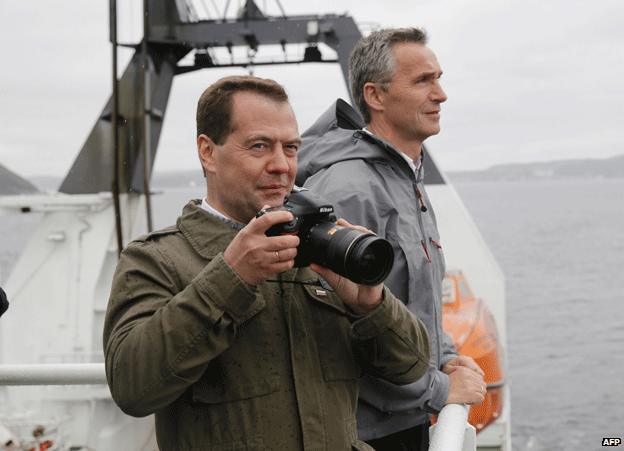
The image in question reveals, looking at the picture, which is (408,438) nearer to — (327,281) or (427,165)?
(327,281)

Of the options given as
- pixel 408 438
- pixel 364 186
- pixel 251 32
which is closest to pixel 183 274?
pixel 364 186

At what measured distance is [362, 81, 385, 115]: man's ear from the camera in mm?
2148

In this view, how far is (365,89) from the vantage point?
2184 millimetres

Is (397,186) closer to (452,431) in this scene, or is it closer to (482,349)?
(452,431)

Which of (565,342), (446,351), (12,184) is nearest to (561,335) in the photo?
(565,342)

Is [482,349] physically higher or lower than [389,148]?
lower

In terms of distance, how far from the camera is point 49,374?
1.98m

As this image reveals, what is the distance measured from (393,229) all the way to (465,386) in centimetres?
39

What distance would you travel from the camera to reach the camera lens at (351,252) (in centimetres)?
134

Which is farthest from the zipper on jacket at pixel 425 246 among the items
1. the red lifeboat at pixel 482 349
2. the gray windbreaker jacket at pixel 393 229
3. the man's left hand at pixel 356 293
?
the red lifeboat at pixel 482 349

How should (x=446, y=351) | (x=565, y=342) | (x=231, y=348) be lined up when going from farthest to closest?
(x=565, y=342) < (x=446, y=351) < (x=231, y=348)

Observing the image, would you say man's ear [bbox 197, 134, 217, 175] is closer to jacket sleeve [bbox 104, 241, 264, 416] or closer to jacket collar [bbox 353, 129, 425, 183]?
jacket sleeve [bbox 104, 241, 264, 416]

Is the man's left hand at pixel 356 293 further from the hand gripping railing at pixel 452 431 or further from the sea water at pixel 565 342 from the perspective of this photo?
the sea water at pixel 565 342

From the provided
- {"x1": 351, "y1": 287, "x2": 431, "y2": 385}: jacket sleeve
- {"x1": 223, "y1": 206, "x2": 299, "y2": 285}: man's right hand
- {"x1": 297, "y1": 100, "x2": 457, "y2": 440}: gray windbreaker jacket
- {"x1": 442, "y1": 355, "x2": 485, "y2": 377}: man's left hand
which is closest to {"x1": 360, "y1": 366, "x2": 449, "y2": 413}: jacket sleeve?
{"x1": 297, "y1": 100, "x2": 457, "y2": 440}: gray windbreaker jacket
